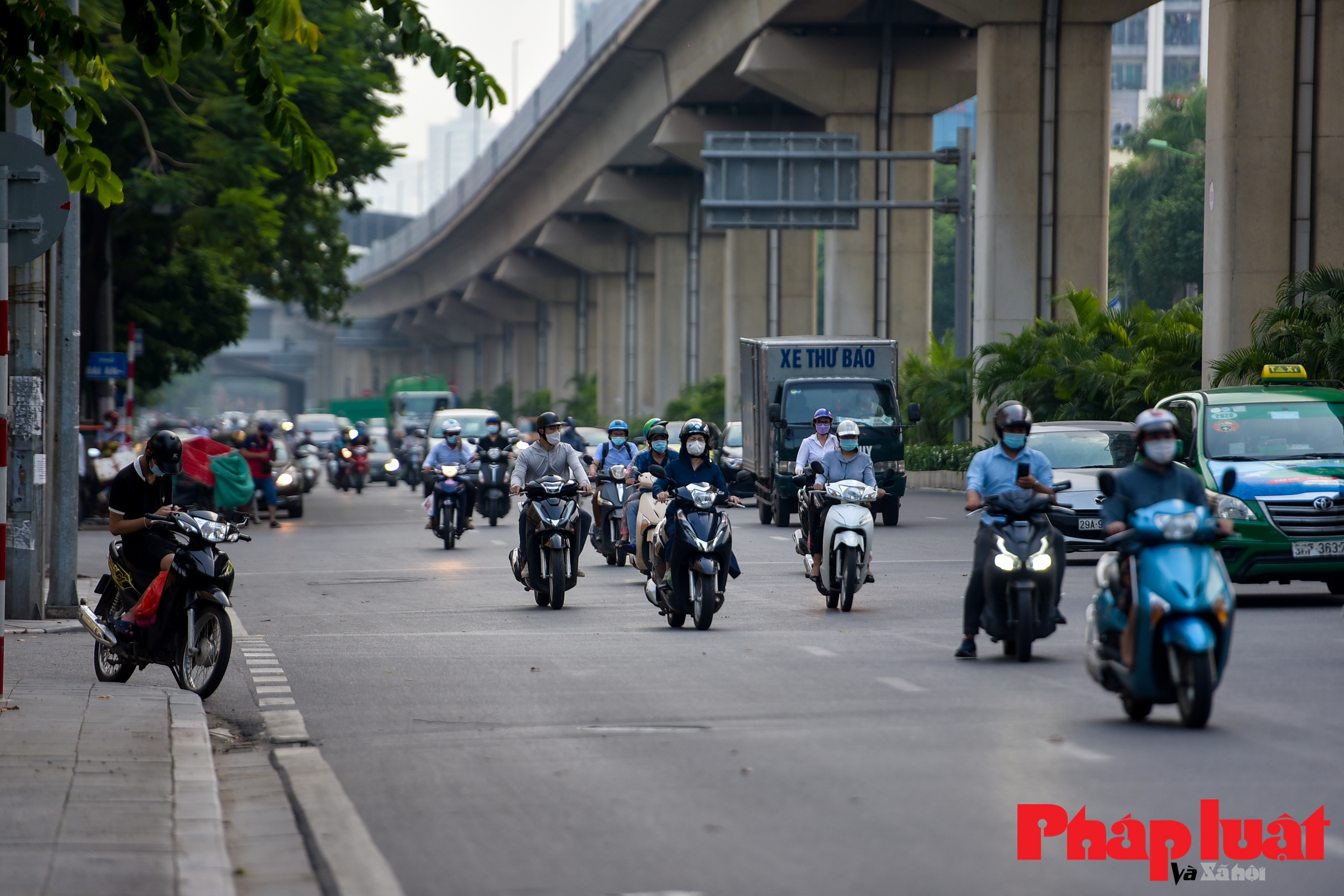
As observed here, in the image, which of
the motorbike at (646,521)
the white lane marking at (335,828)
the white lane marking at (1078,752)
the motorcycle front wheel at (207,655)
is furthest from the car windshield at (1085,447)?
the white lane marking at (335,828)

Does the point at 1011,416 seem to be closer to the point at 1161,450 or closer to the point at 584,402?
the point at 1161,450

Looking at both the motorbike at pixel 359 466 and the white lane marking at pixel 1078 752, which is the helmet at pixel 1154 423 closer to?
the white lane marking at pixel 1078 752

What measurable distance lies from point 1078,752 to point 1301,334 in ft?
61.1

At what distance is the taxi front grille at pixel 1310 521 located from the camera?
587 inches

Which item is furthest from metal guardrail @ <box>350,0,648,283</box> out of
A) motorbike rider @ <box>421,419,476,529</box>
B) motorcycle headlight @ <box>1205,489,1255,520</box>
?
motorcycle headlight @ <box>1205,489,1255,520</box>

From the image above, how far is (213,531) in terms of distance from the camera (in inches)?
423

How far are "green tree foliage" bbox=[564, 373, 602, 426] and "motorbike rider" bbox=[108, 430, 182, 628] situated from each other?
66.9 metres

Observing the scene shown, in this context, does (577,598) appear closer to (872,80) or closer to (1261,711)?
(1261,711)

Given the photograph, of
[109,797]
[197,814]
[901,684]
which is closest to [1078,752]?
[901,684]

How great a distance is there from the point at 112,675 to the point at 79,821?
461 cm

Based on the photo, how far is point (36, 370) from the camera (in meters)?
15.2

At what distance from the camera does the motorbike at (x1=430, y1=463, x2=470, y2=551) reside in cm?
2550

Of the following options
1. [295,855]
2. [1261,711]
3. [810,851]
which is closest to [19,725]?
[295,855]

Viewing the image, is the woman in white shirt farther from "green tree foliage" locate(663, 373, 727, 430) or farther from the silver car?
"green tree foliage" locate(663, 373, 727, 430)
